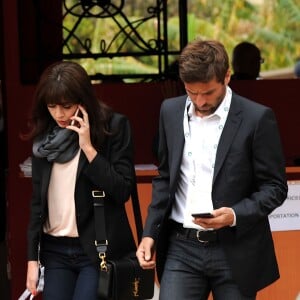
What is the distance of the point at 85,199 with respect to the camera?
4.28 meters

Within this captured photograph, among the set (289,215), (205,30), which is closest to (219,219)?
(289,215)

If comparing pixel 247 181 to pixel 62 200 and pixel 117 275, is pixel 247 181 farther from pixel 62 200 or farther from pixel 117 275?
pixel 62 200

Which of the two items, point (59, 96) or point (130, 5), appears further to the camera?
point (130, 5)

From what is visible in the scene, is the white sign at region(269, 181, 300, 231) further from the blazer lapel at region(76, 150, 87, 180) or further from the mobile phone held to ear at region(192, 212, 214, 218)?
the mobile phone held to ear at region(192, 212, 214, 218)

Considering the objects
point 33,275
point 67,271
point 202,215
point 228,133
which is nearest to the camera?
point 202,215

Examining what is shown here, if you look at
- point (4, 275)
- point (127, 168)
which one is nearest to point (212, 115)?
point (127, 168)

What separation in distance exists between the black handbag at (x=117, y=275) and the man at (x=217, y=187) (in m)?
0.20

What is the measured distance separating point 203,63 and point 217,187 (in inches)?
19.9

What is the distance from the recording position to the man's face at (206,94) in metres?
3.89

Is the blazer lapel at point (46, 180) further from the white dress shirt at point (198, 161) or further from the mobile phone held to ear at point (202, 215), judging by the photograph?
the mobile phone held to ear at point (202, 215)

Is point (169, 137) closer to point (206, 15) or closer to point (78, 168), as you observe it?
point (78, 168)

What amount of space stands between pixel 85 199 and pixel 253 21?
280 inches

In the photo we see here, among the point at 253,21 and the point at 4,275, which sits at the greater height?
the point at 253,21

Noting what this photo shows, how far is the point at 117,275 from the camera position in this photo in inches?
167
